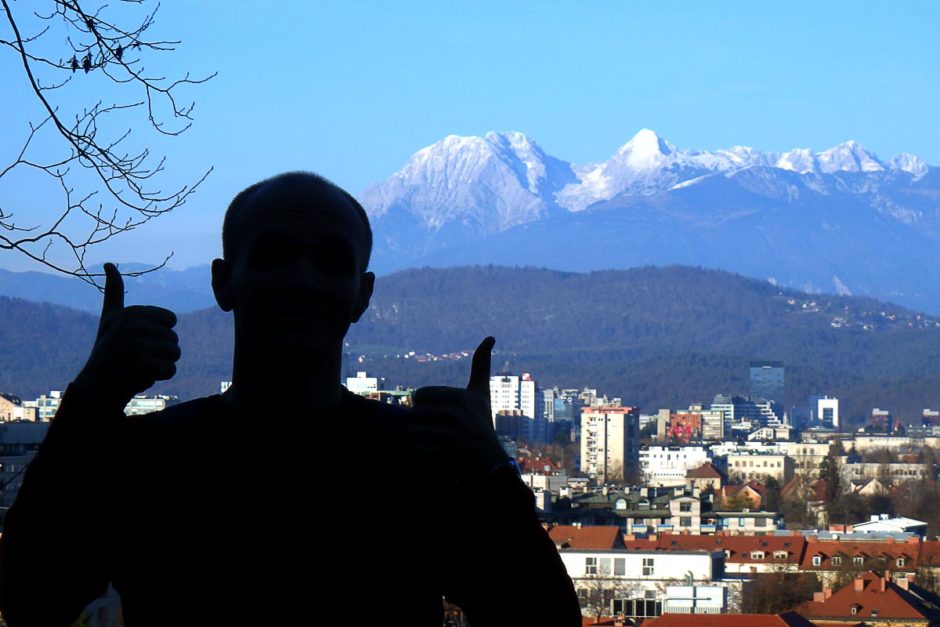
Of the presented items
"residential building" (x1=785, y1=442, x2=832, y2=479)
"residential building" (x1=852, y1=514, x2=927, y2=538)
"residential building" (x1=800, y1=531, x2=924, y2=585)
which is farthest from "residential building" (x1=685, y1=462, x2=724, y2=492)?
"residential building" (x1=800, y1=531, x2=924, y2=585)

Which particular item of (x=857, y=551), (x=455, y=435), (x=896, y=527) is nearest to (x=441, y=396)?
(x=455, y=435)

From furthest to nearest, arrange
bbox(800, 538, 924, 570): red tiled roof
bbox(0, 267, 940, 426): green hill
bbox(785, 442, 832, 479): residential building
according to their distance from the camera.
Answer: bbox(0, 267, 940, 426): green hill
bbox(785, 442, 832, 479): residential building
bbox(800, 538, 924, 570): red tiled roof

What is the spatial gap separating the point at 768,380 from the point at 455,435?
15370cm

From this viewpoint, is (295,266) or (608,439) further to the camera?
(608,439)

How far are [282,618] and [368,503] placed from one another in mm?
137

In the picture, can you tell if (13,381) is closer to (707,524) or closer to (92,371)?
(707,524)

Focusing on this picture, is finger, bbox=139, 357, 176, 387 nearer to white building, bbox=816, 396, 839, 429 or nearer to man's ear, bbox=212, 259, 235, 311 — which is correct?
man's ear, bbox=212, 259, 235, 311

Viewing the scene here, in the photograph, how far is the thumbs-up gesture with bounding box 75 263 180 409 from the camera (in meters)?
1.73

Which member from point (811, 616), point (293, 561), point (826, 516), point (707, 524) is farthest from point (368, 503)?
point (826, 516)

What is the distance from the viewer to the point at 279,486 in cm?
185

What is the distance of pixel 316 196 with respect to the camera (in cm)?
190

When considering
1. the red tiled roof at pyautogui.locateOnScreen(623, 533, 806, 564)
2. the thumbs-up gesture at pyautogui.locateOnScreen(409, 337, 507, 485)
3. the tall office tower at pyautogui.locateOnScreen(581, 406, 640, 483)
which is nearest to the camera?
the thumbs-up gesture at pyautogui.locateOnScreen(409, 337, 507, 485)

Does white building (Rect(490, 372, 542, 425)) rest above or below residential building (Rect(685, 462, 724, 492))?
above

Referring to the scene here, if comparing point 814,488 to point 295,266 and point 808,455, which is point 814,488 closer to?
point 808,455
